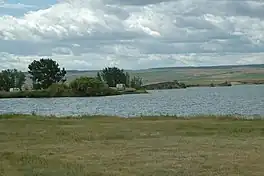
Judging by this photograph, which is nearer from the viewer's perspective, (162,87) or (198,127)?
(198,127)

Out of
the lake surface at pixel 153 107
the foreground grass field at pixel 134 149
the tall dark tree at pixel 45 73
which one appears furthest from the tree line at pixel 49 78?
the foreground grass field at pixel 134 149

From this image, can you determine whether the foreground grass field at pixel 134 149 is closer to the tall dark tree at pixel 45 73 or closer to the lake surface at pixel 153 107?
the lake surface at pixel 153 107

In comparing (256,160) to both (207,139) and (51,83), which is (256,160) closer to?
(207,139)

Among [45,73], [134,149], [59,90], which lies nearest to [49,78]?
[45,73]

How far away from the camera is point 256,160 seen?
55.4 ft

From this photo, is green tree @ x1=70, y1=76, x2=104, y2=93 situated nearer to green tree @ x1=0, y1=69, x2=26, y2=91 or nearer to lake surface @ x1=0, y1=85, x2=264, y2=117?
green tree @ x1=0, y1=69, x2=26, y2=91

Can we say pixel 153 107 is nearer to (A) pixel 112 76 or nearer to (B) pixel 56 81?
(B) pixel 56 81

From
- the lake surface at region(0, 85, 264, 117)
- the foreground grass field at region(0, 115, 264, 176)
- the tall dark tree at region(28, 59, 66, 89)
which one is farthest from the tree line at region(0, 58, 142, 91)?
the foreground grass field at region(0, 115, 264, 176)

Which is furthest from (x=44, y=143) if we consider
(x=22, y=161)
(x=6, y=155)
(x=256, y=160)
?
(x=256, y=160)

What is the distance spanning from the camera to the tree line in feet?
420

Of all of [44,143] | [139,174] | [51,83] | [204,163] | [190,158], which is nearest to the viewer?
[139,174]

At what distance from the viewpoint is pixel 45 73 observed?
5477 inches

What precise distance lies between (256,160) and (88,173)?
5.49 m

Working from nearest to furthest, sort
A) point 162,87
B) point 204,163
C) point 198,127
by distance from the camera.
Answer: point 204,163 < point 198,127 < point 162,87
